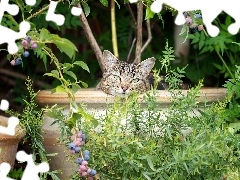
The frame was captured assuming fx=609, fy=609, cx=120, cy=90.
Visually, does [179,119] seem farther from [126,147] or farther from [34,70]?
[34,70]

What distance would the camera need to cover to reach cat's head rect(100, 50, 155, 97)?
2600 millimetres

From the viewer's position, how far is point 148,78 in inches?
109

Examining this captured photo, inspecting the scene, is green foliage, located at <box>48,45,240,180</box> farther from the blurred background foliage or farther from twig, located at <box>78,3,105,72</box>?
the blurred background foliage

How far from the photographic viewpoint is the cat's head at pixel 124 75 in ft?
8.53

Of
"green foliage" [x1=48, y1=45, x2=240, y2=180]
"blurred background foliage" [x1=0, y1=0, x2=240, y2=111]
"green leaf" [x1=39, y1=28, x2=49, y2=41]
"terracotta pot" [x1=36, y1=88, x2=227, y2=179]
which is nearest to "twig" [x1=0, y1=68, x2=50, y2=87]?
"blurred background foliage" [x1=0, y1=0, x2=240, y2=111]

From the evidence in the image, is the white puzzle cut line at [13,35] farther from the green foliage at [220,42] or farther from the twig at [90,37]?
the green foliage at [220,42]

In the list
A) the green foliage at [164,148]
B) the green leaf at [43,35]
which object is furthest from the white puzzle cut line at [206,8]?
the green leaf at [43,35]

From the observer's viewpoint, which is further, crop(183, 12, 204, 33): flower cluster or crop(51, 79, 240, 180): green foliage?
crop(183, 12, 204, 33): flower cluster

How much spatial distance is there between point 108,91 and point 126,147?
2.56ft

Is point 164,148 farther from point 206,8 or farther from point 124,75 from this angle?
point 124,75

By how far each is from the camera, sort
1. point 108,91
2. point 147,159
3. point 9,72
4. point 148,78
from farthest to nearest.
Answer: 1. point 9,72
2. point 148,78
3. point 108,91
4. point 147,159

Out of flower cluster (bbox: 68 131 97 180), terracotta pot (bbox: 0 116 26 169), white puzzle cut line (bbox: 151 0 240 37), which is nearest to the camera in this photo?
flower cluster (bbox: 68 131 97 180)

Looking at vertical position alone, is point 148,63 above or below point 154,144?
above

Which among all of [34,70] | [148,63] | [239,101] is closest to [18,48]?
[148,63]
